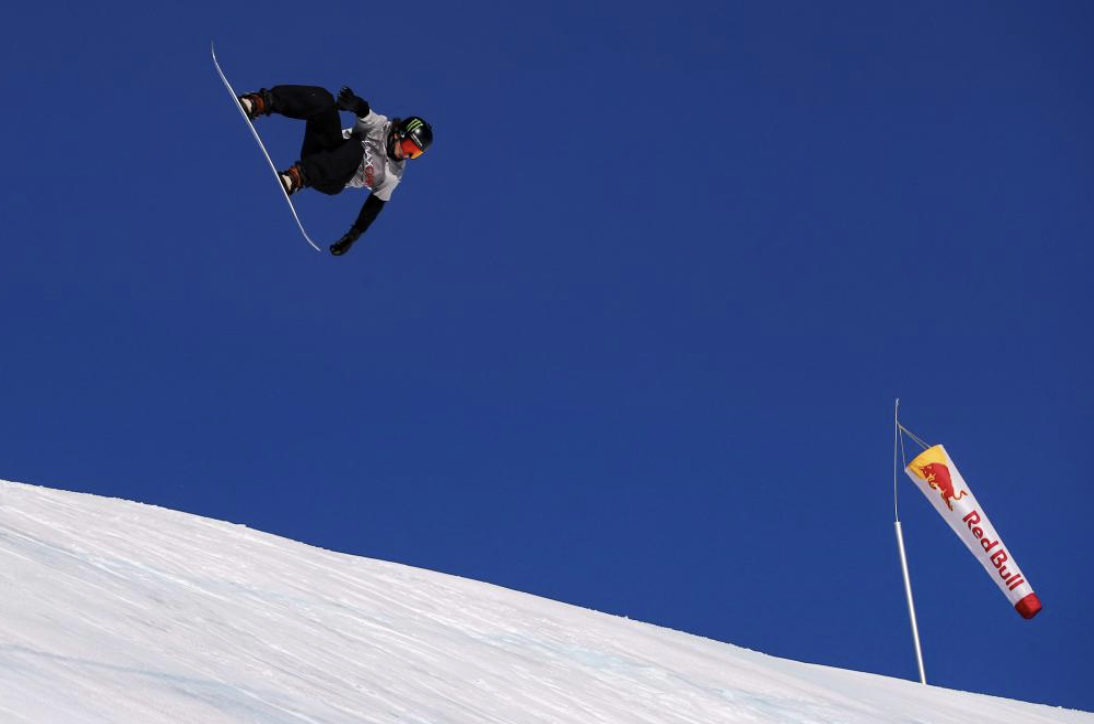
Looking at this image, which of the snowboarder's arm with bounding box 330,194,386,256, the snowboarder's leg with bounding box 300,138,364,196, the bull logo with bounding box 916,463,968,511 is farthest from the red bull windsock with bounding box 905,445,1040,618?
the snowboarder's leg with bounding box 300,138,364,196

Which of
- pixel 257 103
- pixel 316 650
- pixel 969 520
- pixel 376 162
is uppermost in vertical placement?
pixel 969 520

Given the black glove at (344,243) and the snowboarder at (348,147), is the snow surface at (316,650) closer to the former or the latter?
the black glove at (344,243)

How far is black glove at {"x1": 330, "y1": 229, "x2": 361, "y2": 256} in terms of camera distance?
898 cm

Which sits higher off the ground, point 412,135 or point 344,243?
point 412,135

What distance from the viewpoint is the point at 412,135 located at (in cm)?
856

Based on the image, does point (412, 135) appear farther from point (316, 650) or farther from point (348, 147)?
point (316, 650)

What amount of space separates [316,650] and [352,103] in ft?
14.6

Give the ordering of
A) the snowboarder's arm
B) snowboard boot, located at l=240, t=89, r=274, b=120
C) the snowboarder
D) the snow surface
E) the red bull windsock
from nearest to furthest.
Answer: the snow surface → snowboard boot, located at l=240, t=89, r=274, b=120 → the snowboarder → the snowboarder's arm → the red bull windsock

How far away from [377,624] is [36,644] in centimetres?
290

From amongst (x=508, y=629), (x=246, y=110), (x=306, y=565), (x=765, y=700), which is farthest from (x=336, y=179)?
(x=765, y=700)

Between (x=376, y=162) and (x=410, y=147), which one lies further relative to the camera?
(x=376, y=162)

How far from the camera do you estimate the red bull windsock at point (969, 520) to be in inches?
563

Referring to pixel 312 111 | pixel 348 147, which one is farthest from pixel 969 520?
pixel 312 111

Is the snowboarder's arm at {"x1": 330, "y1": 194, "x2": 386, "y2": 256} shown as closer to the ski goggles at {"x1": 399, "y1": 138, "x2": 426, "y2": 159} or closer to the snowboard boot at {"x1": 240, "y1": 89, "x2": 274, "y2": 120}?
the ski goggles at {"x1": 399, "y1": 138, "x2": 426, "y2": 159}
